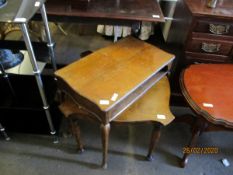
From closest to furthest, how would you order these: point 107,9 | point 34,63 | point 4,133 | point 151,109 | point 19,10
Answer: point 19,10 < point 34,63 < point 151,109 < point 107,9 < point 4,133

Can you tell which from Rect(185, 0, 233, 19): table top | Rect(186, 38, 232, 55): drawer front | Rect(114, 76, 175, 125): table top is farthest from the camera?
Rect(186, 38, 232, 55): drawer front

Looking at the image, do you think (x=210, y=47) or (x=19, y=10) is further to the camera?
(x=210, y=47)

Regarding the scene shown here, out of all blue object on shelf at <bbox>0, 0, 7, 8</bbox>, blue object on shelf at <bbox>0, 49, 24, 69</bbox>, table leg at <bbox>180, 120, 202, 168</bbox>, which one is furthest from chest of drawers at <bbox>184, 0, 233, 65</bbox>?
blue object on shelf at <bbox>0, 49, 24, 69</bbox>

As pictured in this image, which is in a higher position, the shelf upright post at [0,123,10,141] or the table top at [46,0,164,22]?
the table top at [46,0,164,22]

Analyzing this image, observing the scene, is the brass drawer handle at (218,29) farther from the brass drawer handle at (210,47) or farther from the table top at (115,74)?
the table top at (115,74)

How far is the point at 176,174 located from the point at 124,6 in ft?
3.56

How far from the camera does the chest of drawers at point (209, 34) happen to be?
1.19 m

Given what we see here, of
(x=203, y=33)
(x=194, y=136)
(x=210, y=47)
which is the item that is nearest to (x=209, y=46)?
(x=210, y=47)

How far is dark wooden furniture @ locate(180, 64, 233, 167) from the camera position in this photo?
0.99 meters

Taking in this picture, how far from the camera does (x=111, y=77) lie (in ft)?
3.21

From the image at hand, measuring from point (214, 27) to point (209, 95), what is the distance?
46cm

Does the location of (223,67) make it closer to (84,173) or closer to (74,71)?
(74,71)

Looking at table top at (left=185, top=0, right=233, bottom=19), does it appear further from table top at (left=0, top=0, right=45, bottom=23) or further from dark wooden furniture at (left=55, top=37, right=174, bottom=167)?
table top at (left=0, top=0, right=45, bottom=23)

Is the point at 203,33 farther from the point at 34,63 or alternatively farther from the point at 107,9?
the point at 34,63
